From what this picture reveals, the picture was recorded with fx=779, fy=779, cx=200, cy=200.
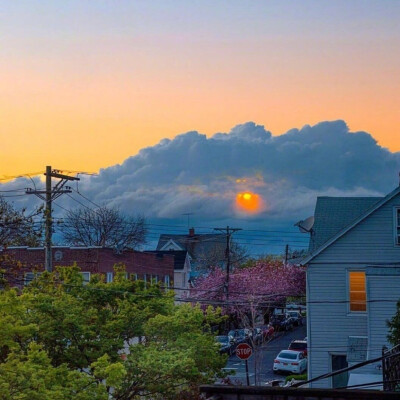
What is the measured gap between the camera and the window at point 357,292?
32688 millimetres

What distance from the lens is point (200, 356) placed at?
2386cm

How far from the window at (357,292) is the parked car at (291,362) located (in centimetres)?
1958

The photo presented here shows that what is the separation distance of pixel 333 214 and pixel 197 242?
87.4 metres

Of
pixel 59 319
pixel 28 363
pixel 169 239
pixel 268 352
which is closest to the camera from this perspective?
pixel 28 363

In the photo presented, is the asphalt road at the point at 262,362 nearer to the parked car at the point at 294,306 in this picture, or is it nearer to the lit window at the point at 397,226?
the parked car at the point at 294,306

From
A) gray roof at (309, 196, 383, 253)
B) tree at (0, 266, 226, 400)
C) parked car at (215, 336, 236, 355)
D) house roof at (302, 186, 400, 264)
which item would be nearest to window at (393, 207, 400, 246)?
house roof at (302, 186, 400, 264)

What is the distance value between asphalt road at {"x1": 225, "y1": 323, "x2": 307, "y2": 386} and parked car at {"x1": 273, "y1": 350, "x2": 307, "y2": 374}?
0.66 meters

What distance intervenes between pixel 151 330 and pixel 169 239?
91.8 meters

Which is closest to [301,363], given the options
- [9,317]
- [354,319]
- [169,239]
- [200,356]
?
[354,319]

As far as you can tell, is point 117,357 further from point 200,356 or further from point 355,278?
point 355,278

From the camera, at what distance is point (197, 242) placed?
122812 millimetres

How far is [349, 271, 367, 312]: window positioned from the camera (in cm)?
3269

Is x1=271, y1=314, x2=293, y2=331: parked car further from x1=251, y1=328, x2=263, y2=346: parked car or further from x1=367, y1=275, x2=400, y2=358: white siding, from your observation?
x1=367, y1=275, x2=400, y2=358: white siding

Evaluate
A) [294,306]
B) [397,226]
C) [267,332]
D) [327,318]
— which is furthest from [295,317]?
[397,226]
